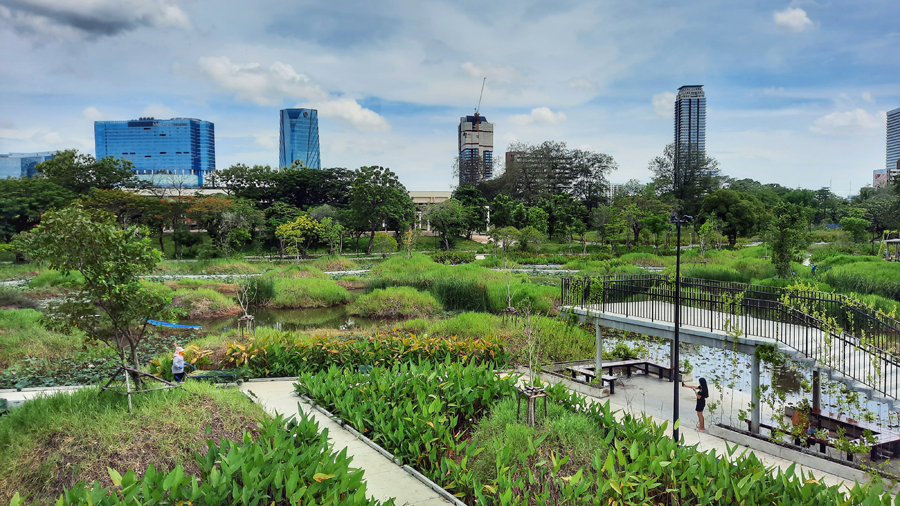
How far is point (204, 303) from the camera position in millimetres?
23578

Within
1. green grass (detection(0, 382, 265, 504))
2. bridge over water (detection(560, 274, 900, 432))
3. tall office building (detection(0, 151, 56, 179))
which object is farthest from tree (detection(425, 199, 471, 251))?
tall office building (detection(0, 151, 56, 179))

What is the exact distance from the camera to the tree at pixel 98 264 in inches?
300

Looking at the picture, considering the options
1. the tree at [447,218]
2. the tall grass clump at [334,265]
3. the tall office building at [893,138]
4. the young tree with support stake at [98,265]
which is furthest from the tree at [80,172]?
the tall office building at [893,138]

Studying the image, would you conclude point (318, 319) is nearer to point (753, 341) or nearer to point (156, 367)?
point (156, 367)

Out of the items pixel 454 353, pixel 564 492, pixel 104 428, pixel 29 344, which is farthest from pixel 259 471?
pixel 29 344

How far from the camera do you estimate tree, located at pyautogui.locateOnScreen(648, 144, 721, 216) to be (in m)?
70.8

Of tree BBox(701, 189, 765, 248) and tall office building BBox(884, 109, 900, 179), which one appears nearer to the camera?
tree BBox(701, 189, 765, 248)

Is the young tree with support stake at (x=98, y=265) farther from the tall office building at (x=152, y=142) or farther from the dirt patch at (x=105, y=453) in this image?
the tall office building at (x=152, y=142)

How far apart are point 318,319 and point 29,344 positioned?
401 inches

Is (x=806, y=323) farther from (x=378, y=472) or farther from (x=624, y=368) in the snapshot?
(x=378, y=472)

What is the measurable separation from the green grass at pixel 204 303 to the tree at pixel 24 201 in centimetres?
2067

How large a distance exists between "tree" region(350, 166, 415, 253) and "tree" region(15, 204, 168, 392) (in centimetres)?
4041

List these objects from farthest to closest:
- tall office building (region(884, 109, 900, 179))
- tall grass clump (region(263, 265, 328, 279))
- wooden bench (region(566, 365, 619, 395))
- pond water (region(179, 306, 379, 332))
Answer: tall office building (region(884, 109, 900, 179)), tall grass clump (region(263, 265, 328, 279)), pond water (region(179, 306, 379, 332)), wooden bench (region(566, 365, 619, 395))

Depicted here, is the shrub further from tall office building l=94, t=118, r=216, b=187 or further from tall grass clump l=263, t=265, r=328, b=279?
tall office building l=94, t=118, r=216, b=187
